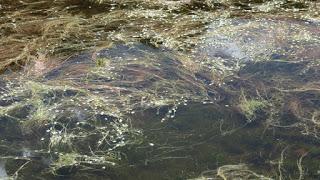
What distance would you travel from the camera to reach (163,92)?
19.8 ft

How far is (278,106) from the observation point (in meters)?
5.57

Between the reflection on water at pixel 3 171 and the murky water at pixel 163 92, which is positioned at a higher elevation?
the murky water at pixel 163 92

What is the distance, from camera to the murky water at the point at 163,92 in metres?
4.79

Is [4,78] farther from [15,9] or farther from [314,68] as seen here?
[314,68]

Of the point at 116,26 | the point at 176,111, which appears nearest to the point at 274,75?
the point at 176,111

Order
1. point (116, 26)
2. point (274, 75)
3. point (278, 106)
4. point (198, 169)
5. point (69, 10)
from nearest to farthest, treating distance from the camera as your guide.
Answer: point (198, 169), point (278, 106), point (274, 75), point (116, 26), point (69, 10)

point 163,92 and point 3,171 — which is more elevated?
point 163,92

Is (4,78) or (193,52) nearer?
(4,78)

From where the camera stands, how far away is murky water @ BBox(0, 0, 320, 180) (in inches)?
188

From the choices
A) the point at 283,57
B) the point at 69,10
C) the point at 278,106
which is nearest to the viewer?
the point at 278,106

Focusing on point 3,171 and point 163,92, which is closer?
point 3,171

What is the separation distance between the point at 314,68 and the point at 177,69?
1.93 m

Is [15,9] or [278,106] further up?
[15,9]

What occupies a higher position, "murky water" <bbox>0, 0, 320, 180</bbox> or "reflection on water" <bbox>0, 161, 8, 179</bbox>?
"murky water" <bbox>0, 0, 320, 180</bbox>
